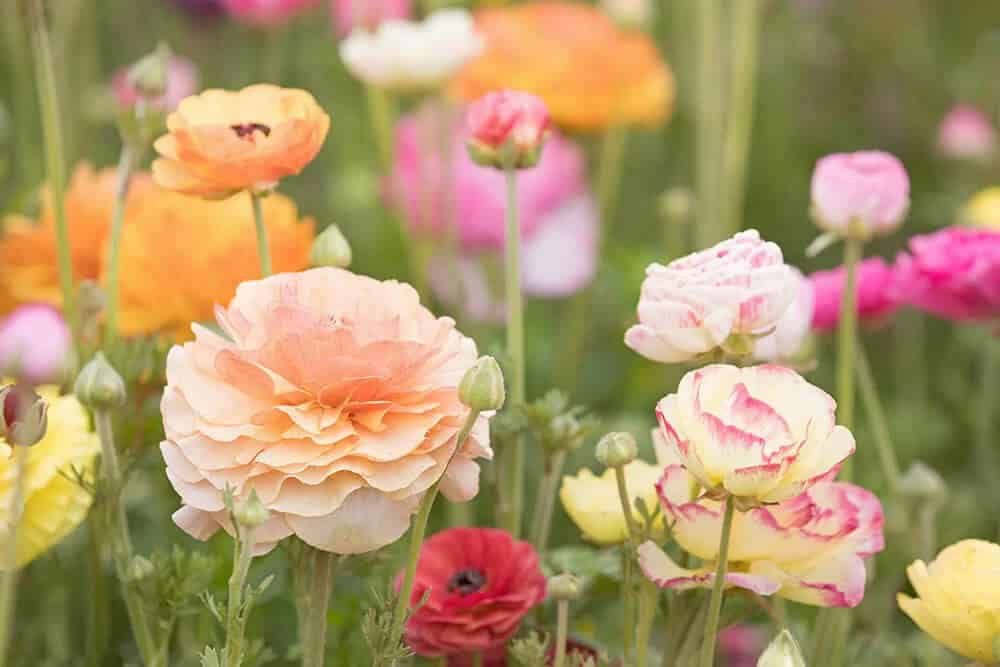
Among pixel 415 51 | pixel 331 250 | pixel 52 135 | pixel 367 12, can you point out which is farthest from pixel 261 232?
pixel 367 12

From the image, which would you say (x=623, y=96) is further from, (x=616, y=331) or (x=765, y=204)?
(x=765, y=204)

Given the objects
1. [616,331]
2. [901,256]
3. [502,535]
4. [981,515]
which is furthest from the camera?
[616,331]

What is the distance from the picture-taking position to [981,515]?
1135mm

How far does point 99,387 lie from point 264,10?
995mm

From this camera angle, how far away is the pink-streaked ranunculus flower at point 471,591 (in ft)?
2.19

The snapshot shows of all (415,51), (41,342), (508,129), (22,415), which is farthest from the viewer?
(415,51)

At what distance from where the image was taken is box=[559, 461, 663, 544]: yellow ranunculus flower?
0.69m

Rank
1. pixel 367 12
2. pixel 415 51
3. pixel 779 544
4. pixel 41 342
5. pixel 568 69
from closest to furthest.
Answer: pixel 779 544
pixel 41 342
pixel 415 51
pixel 568 69
pixel 367 12

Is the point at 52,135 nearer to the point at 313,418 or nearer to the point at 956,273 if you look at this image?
the point at 313,418

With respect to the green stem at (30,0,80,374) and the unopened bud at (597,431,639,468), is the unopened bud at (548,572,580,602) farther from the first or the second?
the green stem at (30,0,80,374)

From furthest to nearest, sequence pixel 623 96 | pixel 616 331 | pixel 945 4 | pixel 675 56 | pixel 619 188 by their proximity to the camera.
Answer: pixel 945 4 → pixel 675 56 → pixel 619 188 → pixel 616 331 → pixel 623 96

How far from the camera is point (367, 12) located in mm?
1484

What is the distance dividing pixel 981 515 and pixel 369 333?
0.70m

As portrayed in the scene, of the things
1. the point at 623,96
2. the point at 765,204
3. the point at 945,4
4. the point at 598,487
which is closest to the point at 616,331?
the point at 623,96
